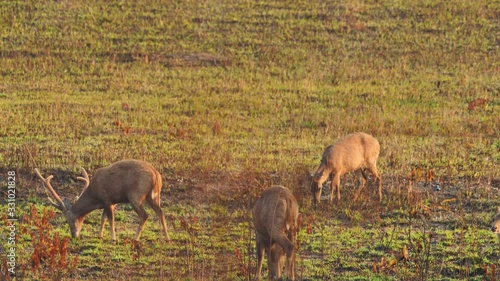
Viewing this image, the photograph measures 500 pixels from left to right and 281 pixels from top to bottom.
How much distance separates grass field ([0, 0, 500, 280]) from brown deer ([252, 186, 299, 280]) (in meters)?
0.31

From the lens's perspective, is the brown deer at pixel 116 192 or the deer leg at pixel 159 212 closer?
the deer leg at pixel 159 212

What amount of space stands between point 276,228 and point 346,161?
693 centimetres

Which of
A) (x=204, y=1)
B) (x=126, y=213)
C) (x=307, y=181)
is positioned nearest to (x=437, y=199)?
(x=307, y=181)

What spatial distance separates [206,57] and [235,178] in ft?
52.2

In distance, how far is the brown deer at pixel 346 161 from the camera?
17438mm

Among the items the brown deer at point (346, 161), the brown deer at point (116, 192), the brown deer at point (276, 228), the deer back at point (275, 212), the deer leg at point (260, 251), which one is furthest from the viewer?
the brown deer at point (346, 161)

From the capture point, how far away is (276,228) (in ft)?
37.1

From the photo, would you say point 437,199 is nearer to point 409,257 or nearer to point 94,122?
point 409,257

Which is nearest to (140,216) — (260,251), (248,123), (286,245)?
(260,251)

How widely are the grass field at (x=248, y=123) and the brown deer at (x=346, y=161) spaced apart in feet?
1.03

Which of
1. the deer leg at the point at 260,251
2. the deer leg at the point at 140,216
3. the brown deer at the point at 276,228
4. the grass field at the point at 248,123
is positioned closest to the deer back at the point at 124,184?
the deer leg at the point at 140,216

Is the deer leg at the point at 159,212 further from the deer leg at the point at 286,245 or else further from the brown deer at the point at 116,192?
the deer leg at the point at 286,245

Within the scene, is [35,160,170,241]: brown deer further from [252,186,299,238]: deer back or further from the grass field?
[252,186,299,238]: deer back

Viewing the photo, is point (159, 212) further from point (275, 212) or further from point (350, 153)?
point (350, 153)
